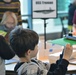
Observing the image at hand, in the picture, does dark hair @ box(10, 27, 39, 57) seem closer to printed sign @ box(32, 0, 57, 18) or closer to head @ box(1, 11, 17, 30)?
head @ box(1, 11, 17, 30)

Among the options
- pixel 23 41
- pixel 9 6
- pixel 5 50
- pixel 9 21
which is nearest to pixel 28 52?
pixel 23 41

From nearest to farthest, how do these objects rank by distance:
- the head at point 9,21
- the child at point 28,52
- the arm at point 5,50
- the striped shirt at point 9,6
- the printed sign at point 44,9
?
the child at point 28,52 < the arm at point 5,50 < the head at point 9,21 < the striped shirt at point 9,6 < the printed sign at point 44,9

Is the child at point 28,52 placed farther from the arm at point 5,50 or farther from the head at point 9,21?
the head at point 9,21

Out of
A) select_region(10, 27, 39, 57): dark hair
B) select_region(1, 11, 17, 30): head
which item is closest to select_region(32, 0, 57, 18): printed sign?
select_region(1, 11, 17, 30): head

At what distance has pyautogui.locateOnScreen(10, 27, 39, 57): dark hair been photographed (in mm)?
1468

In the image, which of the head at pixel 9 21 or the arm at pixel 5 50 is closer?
the arm at pixel 5 50

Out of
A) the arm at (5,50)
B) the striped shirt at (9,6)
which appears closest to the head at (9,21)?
the striped shirt at (9,6)

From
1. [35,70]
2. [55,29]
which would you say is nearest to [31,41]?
[35,70]

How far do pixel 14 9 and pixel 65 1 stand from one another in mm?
3460

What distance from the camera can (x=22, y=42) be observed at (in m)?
1.46

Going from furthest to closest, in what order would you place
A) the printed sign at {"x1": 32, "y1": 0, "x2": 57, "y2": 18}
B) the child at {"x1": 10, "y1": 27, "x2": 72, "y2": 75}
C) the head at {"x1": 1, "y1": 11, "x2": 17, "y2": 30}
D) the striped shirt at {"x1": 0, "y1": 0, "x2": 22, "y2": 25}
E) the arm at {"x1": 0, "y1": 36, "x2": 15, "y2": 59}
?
the printed sign at {"x1": 32, "y1": 0, "x2": 57, "y2": 18} → the striped shirt at {"x1": 0, "y1": 0, "x2": 22, "y2": 25} → the head at {"x1": 1, "y1": 11, "x2": 17, "y2": 30} → the arm at {"x1": 0, "y1": 36, "x2": 15, "y2": 59} → the child at {"x1": 10, "y1": 27, "x2": 72, "y2": 75}

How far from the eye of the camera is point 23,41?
1.46m

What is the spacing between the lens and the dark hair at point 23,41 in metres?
1.47

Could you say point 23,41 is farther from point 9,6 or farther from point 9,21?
point 9,6
